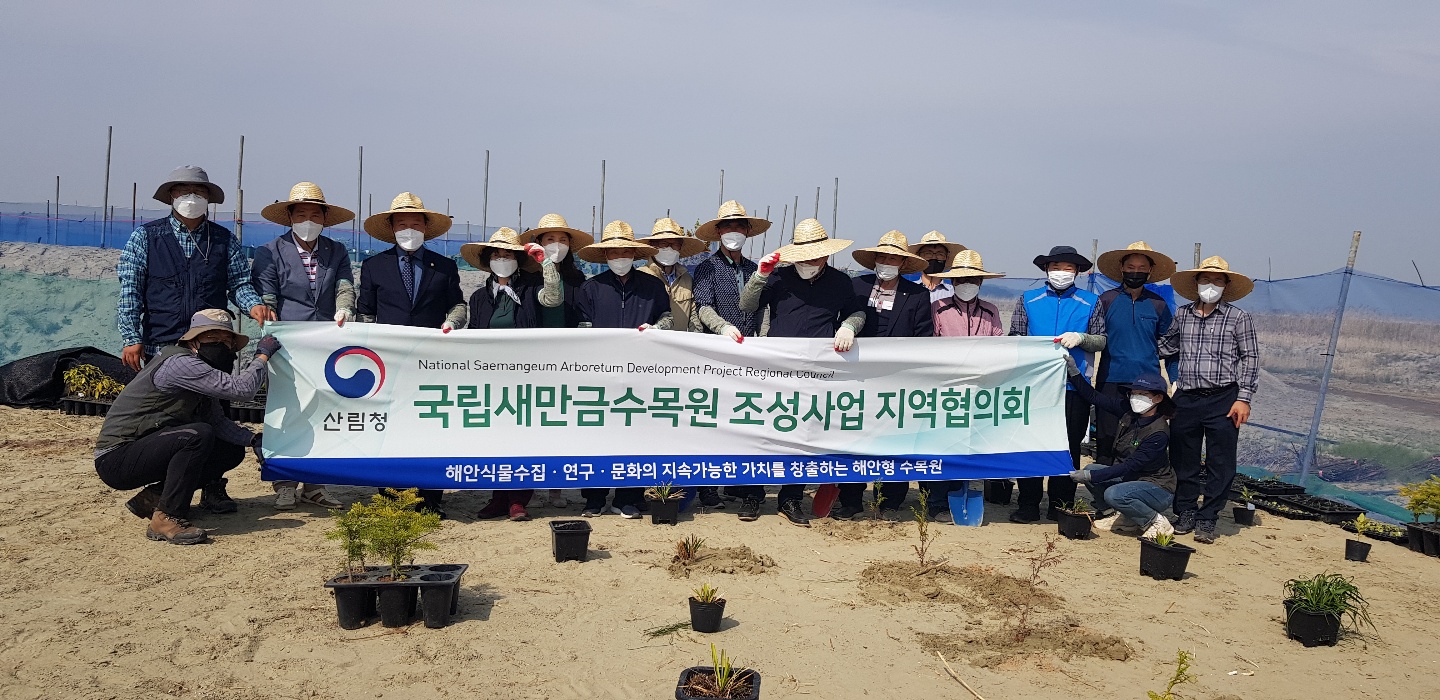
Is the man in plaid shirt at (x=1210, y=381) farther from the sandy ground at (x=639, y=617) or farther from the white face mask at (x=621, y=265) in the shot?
the white face mask at (x=621, y=265)

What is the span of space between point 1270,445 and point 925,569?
5832 millimetres

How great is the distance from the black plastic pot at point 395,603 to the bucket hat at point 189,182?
138 inches

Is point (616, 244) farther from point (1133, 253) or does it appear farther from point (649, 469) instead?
point (1133, 253)

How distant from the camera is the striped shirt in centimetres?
681

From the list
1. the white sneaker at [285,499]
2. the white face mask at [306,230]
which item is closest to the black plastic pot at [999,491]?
the white sneaker at [285,499]

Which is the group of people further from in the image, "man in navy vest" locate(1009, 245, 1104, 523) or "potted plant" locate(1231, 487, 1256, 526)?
"potted plant" locate(1231, 487, 1256, 526)

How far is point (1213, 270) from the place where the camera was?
684cm

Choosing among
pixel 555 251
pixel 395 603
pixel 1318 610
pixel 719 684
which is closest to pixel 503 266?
pixel 555 251

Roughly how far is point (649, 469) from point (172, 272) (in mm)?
3459

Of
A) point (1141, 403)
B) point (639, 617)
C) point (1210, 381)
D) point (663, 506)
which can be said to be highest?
point (1210, 381)

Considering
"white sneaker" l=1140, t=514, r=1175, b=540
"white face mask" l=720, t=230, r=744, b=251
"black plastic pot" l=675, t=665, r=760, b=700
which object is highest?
"white face mask" l=720, t=230, r=744, b=251

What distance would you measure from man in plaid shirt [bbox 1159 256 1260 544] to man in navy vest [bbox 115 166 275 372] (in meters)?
6.48

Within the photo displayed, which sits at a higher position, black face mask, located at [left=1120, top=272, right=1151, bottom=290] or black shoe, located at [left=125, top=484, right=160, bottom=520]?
black face mask, located at [left=1120, top=272, right=1151, bottom=290]

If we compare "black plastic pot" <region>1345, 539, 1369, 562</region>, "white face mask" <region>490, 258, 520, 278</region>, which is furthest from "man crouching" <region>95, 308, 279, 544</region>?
"black plastic pot" <region>1345, 539, 1369, 562</region>
